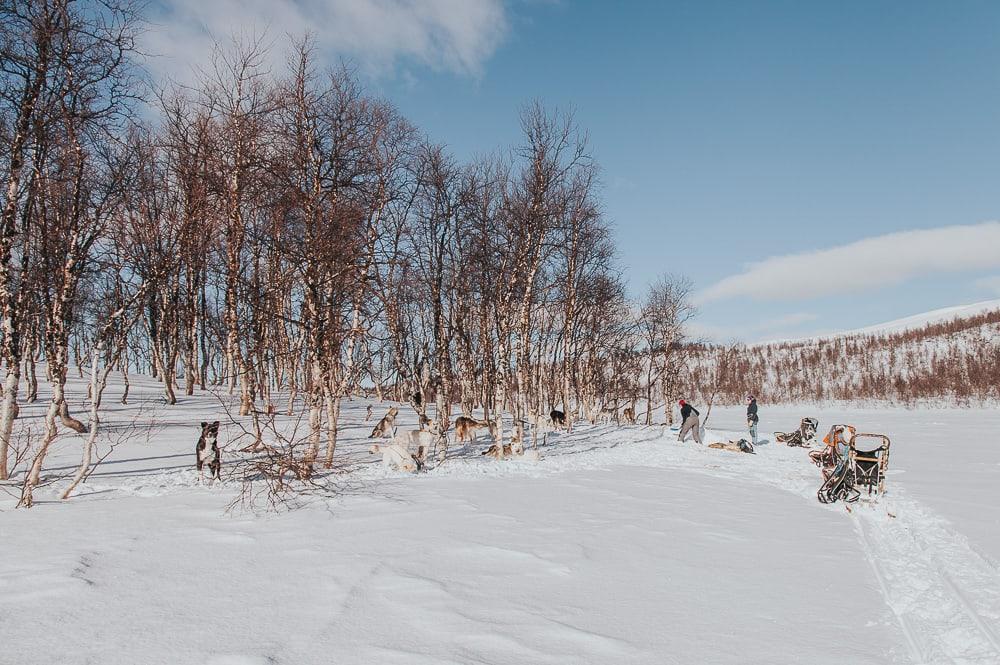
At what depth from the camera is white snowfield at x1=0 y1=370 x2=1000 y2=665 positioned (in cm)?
354

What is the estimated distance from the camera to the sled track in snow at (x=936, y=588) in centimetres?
411

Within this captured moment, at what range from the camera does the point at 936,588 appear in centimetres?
539

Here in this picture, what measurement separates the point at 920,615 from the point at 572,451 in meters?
12.4

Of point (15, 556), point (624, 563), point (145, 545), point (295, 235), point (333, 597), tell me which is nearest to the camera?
point (333, 597)

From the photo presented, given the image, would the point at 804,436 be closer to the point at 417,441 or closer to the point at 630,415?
the point at 630,415

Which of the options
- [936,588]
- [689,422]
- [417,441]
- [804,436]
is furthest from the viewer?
[804,436]

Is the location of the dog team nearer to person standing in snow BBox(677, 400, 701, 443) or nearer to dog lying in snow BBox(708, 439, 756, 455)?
person standing in snow BBox(677, 400, 701, 443)

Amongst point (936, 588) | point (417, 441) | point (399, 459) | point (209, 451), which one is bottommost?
point (936, 588)

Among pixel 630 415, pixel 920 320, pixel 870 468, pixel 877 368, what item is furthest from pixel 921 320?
pixel 870 468

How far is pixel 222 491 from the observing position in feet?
27.2

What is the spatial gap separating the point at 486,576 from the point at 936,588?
14.3 ft

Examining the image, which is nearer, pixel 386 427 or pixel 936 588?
pixel 936 588

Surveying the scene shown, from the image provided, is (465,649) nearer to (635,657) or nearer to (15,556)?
(635,657)

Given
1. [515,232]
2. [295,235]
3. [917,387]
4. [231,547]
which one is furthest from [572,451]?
[917,387]
